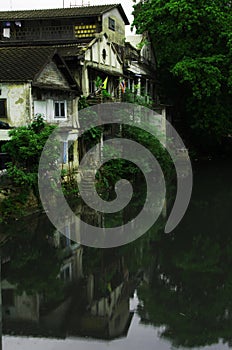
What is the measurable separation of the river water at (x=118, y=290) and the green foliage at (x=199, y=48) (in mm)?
12475

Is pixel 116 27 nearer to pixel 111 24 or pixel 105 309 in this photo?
pixel 111 24

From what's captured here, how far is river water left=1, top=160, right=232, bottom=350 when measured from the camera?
1041cm

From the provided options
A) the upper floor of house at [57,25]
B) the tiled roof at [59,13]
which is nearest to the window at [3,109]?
the upper floor of house at [57,25]

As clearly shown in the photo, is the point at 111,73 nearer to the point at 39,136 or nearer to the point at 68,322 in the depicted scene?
the point at 39,136

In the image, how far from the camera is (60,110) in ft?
74.4

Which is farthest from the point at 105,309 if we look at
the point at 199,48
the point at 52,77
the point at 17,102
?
the point at 199,48

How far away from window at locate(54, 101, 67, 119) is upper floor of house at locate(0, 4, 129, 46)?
18.9ft

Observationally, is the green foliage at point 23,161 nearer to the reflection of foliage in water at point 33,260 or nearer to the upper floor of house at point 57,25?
the reflection of foliage in water at point 33,260

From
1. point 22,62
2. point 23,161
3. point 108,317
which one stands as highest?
point 22,62

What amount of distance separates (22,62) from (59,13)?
855cm

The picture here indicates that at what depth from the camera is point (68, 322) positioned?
10969 mm

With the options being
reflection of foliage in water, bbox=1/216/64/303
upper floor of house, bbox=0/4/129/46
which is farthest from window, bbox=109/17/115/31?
reflection of foliage in water, bbox=1/216/64/303

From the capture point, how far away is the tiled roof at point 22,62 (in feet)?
66.8

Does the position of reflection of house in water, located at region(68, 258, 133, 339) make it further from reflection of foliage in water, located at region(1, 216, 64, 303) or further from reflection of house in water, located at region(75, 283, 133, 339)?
reflection of foliage in water, located at region(1, 216, 64, 303)
